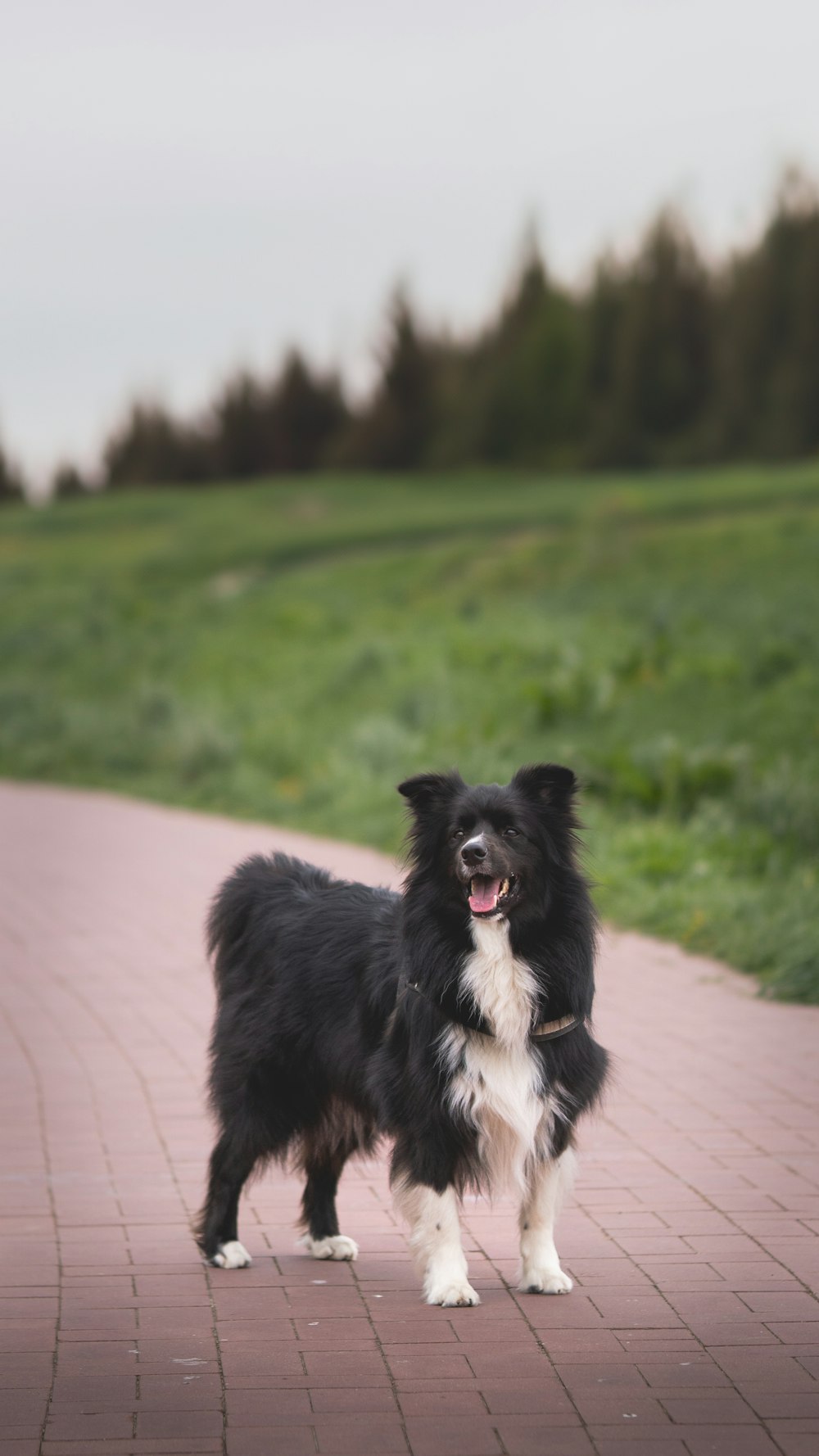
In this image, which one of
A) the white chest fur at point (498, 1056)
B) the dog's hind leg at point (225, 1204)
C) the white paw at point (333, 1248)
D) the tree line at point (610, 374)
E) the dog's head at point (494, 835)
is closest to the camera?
the dog's head at point (494, 835)

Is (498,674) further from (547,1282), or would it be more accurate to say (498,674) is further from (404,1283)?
(547,1282)

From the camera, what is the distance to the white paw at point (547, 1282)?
4.68m

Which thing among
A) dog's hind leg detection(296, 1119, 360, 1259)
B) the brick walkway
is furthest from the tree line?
dog's hind leg detection(296, 1119, 360, 1259)

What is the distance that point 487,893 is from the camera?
4387 millimetres

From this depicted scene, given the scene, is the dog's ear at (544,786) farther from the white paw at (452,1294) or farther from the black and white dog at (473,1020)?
the white paw at (452,1294)

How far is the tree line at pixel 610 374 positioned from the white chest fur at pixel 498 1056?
38.3 metres

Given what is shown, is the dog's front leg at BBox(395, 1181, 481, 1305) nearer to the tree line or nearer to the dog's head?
the dog's head

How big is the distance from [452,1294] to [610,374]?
4659 centimetres

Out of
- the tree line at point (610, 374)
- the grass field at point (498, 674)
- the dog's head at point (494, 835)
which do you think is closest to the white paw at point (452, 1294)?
the dog's head at point (494, 835)

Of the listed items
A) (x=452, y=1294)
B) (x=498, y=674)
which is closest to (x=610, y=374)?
(x=498, y=674)

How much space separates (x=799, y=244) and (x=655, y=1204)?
3927 cm

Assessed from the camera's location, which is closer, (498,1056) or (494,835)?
(494,835)

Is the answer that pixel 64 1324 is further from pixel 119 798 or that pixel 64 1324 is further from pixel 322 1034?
pixel 119 798

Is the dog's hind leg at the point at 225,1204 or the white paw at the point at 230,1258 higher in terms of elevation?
the dog's hind leg at the point at 225,1204
